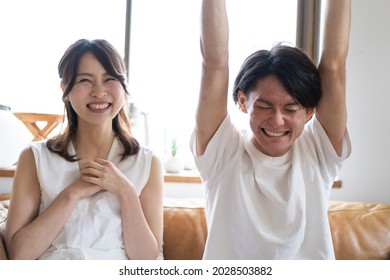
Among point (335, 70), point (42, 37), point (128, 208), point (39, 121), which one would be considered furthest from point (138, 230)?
point (42, 37)

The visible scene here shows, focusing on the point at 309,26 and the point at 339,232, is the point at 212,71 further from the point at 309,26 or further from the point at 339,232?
the point at 309,26

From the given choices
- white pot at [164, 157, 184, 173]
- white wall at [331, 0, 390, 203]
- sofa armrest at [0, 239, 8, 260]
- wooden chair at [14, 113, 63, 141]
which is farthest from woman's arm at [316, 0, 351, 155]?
wooden chair at [14, 113, 63, 141]

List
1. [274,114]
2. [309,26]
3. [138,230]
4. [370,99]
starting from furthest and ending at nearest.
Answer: [309,26], [370,99], [138,230], [274,114]

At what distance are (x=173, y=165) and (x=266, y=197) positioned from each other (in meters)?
0.72

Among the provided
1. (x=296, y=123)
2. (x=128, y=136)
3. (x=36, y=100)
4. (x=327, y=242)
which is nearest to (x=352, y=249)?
(x=327, y=242)

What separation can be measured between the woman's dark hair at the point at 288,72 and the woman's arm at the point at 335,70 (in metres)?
0.02

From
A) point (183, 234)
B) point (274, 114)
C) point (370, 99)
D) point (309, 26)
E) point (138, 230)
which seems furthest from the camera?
point (309, 26)

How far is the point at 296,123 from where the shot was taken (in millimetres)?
642

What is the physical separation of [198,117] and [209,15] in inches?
6.7

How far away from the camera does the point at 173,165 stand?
1379 mm

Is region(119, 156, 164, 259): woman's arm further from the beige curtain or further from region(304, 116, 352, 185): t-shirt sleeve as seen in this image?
the beige curtain

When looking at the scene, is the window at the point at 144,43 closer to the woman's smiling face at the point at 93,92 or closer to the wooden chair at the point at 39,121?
the wooden chair at the point at 39,121

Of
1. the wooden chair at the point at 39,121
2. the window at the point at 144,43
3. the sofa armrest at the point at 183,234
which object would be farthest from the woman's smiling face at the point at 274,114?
the wooden chair at the point at 39,121

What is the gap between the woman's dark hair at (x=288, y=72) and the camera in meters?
0.64
